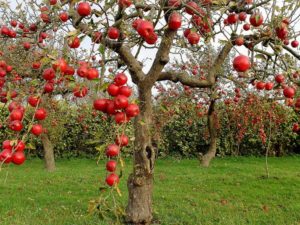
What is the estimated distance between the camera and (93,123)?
14.0 m

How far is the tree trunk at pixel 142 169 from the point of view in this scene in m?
4.58

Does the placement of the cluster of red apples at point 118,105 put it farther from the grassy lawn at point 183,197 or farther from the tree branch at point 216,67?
the tree branch at point 216,67

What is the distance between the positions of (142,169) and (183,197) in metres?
2.10

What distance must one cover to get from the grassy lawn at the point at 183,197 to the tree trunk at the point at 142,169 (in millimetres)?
424

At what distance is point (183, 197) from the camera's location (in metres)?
6.57

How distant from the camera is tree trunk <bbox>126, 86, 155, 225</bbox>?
458cm

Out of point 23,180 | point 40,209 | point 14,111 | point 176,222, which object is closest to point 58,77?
point 14,111

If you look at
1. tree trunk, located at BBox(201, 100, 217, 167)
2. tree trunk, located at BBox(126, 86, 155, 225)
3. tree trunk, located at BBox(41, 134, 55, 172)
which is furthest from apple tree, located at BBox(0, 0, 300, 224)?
tree trunk, located at BBox(41, 134, 55, 172)

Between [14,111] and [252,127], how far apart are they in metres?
11.8

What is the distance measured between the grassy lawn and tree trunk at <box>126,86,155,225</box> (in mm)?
424

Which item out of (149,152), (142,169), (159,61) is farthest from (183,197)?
(159,61)

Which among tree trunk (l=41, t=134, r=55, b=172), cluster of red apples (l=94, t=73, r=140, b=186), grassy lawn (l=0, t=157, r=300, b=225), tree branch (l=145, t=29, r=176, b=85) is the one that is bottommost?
grassy lawn (l=0, t=157, r=300, b=225)

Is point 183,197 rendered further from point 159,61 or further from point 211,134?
point 211,134

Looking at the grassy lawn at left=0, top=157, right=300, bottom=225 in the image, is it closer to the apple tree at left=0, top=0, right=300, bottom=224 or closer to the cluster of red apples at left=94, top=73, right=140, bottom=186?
the apple tree at left=0, top=0, right=300, bottom=224
